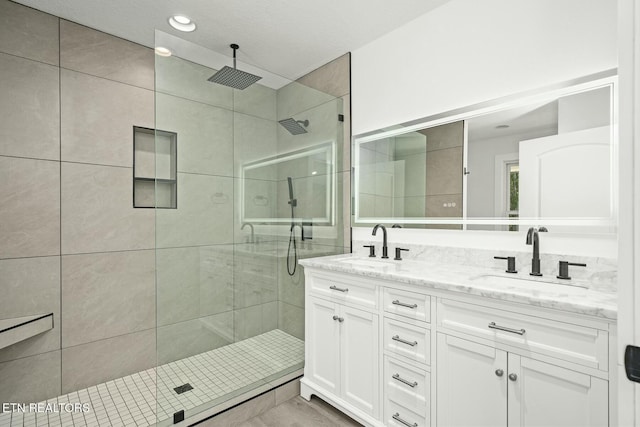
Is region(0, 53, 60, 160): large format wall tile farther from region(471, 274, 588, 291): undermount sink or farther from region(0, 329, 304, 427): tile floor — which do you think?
region(471, 274, 588, 291): undermount sink

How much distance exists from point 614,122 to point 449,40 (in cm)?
108

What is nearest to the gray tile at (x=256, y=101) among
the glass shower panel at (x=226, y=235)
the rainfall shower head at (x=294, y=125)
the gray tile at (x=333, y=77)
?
the glass shower panel at (x=226, y=235)

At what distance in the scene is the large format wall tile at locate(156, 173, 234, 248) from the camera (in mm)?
1891

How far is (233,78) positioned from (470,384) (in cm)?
220

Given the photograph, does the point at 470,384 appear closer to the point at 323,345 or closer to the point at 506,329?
the point at 506,329

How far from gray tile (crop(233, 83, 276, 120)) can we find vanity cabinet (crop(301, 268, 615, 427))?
3.92 ft

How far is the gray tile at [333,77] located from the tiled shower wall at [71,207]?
144cm

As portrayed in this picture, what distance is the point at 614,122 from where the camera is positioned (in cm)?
148

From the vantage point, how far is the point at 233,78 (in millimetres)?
2098

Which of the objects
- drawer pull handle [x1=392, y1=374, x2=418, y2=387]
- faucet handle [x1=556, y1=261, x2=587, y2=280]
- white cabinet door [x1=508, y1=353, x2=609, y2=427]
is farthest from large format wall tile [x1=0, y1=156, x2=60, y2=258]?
faucet handle [x1=556, y1=261, x2=587, y2=280]

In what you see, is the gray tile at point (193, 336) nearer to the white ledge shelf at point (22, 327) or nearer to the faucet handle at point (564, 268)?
the white ledge shelf at point (22, 327)

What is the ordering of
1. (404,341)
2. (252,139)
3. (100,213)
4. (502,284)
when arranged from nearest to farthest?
(502,284), (404,341), (252,139), (100,213)

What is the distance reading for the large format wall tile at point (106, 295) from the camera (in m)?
2.29

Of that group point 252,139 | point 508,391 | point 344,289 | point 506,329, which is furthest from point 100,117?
point 508,391
